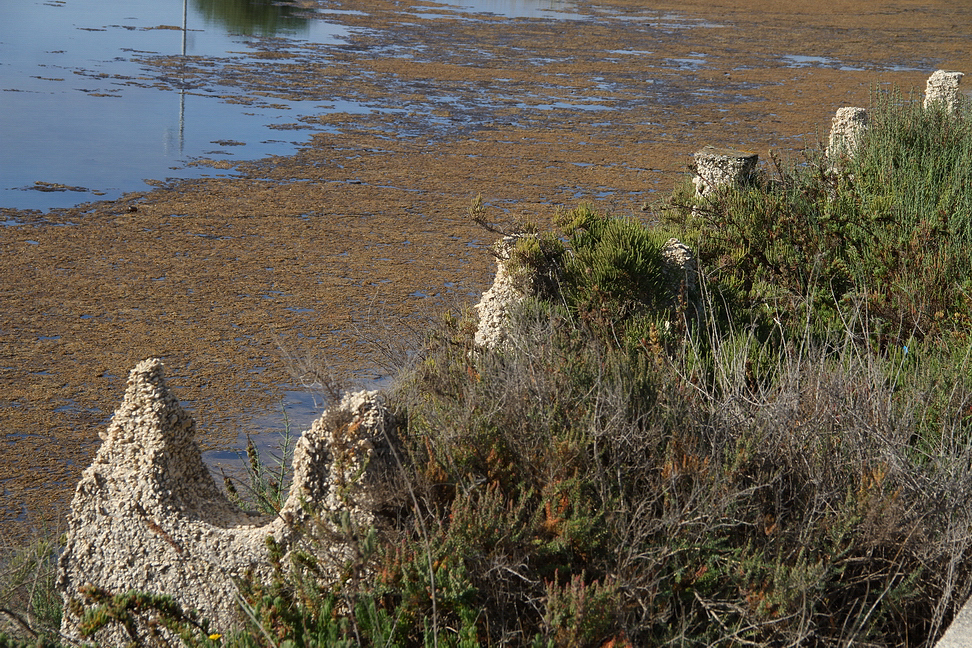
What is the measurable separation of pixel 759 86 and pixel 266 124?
10.4 meters

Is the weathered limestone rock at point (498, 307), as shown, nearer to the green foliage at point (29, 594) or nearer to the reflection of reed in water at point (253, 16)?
the green foliage at point (29, 594)

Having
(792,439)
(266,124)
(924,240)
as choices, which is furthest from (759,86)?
(792,439)

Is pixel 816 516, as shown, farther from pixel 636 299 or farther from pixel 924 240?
pixel 924 240

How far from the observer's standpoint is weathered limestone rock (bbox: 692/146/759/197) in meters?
7.05

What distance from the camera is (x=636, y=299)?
4758 millimetres

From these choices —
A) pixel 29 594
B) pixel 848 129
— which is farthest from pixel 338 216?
pixel 29 594

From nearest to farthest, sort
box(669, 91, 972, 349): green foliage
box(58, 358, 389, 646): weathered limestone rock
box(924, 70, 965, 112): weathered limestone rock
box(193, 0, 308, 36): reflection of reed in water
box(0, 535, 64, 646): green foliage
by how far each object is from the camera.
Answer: box(58, 358, 389, 646): weathered limestone rock → box(0, 535, 64, 646): green foliage → box(669, 91, 972, 349): green foliage → box(924, 70, 965, 112): weathered limestone rock → box(193, 0, 308, 36): reflection of reed in water

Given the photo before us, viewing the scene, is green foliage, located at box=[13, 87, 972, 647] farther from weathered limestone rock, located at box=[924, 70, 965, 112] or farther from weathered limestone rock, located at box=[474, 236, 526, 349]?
weathered limestone rock, located at box=[924, 70, 965, 112]

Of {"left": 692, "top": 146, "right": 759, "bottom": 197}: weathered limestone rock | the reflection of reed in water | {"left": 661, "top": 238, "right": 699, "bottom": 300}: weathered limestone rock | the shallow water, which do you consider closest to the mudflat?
the shallow water

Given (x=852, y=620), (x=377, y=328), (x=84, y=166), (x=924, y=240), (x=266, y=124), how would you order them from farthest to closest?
(x=266, y=124), (x=84, y=166), (x=377, y=328), (x=924, y=240), (x=852, y=620)

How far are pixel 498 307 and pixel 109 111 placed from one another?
36.8 feet

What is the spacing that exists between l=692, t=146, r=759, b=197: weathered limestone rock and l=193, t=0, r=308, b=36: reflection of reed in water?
19.1 m

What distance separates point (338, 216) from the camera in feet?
31.0

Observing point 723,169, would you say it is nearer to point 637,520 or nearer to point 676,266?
point 676,266
